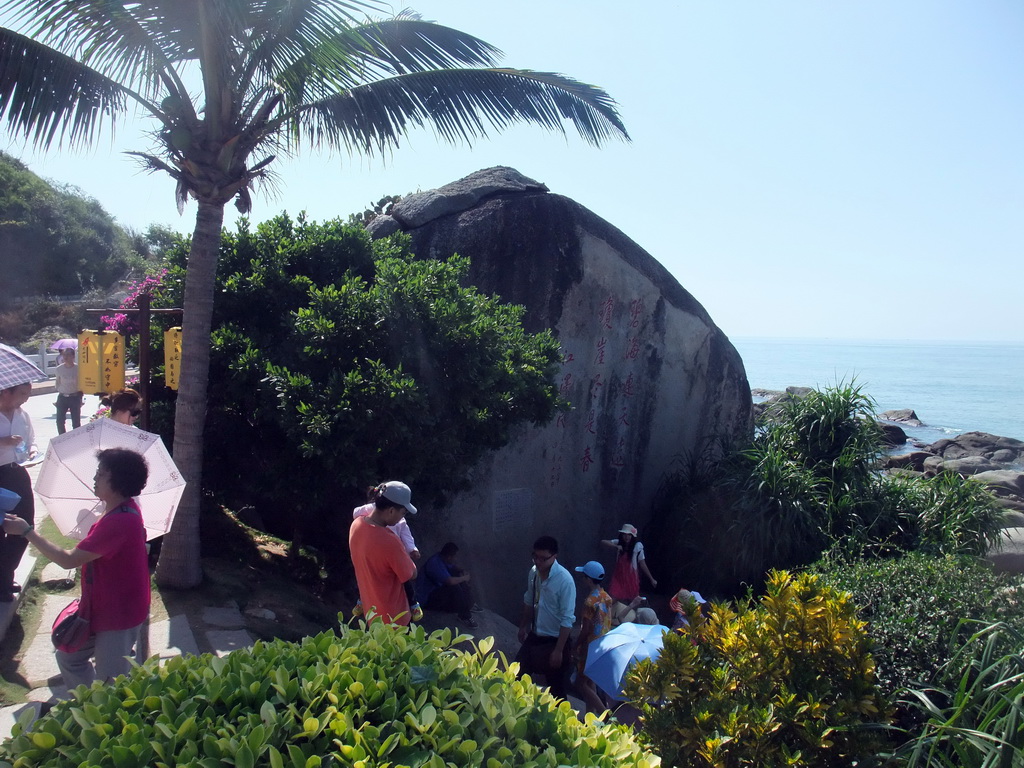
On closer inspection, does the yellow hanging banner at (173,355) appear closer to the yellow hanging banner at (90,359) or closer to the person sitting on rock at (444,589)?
the yellow hanging banner at (90,359)

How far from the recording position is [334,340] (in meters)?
6.08

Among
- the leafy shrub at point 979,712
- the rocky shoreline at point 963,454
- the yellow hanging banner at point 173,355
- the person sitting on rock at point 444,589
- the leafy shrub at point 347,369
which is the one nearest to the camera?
the leafy shrub at point 979,712

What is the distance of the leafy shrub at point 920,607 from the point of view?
159 inches

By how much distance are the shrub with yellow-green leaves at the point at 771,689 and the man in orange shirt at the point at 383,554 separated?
1.44 metres

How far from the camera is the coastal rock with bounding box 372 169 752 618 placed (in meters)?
9.16

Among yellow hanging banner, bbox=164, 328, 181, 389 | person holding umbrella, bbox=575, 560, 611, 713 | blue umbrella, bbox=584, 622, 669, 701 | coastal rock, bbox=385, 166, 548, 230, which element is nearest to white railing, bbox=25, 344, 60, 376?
coastal rock, bbox=385, 166, 548, 230

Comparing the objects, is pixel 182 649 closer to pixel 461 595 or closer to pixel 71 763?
pixel 461 595

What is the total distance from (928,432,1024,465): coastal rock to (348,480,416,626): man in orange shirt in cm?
2289

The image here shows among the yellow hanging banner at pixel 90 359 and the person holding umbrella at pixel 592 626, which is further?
the yellow hanging banner at pixel 90 359

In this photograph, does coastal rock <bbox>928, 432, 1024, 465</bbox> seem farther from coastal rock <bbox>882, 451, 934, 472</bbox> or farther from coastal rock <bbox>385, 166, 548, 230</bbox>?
coastal rock <bbox>385, 166, 548, 230</bbox>

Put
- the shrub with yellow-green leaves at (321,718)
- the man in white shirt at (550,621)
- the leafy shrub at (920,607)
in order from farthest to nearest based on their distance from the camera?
the man in white shirt at (550,621), the leafy shrub at (920,607), the shrub with yellow-green leaves at (321,718)

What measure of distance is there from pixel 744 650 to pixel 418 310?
3686mm

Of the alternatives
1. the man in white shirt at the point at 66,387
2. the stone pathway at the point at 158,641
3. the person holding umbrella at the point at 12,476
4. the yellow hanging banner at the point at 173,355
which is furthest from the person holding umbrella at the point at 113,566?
the man in white shirt at the point at 66,387

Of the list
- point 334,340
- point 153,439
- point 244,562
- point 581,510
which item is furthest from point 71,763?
point 581,510
